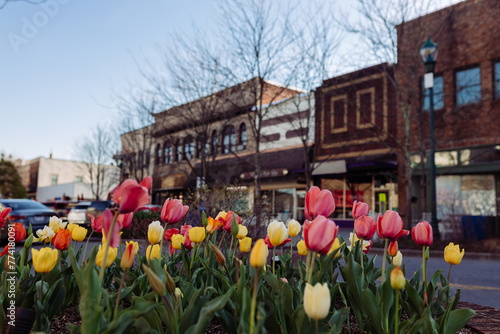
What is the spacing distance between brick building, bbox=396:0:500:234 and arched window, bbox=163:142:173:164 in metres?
20.5

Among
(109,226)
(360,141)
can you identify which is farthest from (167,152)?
(109,226)

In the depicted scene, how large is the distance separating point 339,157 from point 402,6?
8699 millimetres

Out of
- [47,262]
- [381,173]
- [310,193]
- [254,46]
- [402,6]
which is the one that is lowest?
[47,262]

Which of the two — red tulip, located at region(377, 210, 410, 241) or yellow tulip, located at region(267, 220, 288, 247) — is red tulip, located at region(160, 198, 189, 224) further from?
red tulip, located at region(377, 210, 410, 241)

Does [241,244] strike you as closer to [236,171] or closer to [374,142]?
[374,142]

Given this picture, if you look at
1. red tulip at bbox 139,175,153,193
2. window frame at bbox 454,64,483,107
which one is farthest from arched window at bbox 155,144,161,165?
red tulip at bbox 139,175,153,193

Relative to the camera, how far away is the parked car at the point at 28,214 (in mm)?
10953

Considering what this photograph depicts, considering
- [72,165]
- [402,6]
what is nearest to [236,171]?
[402,6]

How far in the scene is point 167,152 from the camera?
33.4m

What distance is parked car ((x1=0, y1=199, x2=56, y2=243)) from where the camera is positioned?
35.9 ft

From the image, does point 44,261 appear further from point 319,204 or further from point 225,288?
point 319,204

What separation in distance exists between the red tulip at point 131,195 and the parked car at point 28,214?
10988 mm

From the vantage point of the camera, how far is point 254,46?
13531 millimetres

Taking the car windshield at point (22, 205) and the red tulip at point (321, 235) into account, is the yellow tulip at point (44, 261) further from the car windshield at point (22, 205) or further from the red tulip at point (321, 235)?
the car windshield at point (22, 205)
